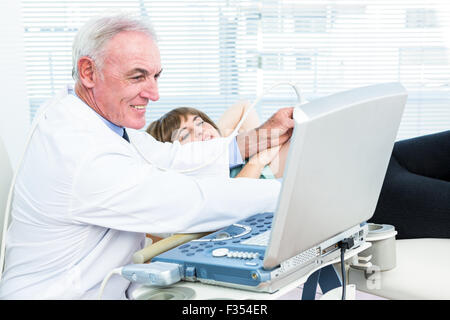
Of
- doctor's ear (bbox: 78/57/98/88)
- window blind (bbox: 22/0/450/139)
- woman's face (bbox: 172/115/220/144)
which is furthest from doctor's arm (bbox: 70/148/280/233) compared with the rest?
window blind (bbox: 22/0/450/139)

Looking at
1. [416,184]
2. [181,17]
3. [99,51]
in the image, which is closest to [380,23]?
[181,17]

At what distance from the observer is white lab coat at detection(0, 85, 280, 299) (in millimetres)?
1043

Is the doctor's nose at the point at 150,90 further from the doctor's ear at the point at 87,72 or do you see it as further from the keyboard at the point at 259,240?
the keyboard at the point at 259,240

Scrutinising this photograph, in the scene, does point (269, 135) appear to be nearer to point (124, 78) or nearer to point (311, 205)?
point (124, 78)

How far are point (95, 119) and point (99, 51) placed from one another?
0.15 metres

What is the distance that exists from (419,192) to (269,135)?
581 millimetres

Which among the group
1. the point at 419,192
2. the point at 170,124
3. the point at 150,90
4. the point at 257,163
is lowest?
the point at 419,192

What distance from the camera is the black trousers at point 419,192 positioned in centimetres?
184

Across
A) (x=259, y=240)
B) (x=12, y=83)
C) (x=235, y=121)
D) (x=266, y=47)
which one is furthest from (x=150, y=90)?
(x=12, y=83)

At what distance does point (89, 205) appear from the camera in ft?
3.46

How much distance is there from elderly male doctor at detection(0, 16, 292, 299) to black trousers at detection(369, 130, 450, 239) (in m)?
0.90

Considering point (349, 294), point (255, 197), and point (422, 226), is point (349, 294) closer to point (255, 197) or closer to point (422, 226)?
point (255, 197)

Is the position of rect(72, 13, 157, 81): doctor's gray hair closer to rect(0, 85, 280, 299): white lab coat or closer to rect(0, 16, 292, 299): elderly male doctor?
rect(0, 16, 292, 299): elderly male doctor

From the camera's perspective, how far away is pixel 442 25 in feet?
11.7
